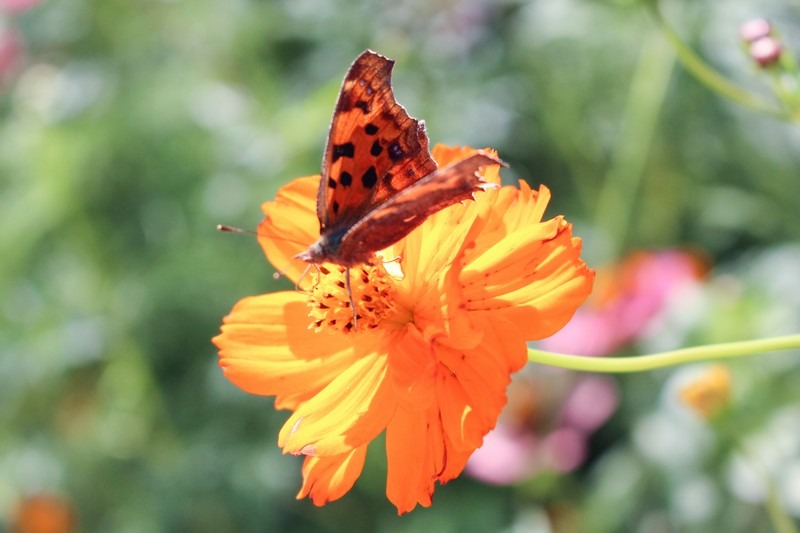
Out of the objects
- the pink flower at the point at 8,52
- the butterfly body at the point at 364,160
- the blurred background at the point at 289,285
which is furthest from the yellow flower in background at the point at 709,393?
the pink flower at the point at 8,52

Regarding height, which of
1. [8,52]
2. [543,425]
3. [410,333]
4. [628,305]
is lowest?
[543,425]

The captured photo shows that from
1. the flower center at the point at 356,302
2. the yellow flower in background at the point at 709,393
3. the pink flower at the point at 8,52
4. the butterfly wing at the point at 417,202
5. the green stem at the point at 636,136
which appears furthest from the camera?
the pink flower at the point at 8,52

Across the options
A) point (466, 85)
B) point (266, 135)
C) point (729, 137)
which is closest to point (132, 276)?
point (266, 135)

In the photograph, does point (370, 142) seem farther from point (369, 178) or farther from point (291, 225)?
point (291, 225)

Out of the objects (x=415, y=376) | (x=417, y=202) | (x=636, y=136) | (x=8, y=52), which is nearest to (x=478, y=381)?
(x=415, y=376)

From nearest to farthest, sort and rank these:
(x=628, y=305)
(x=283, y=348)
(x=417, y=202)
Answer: (x=417, y=202), (x=283, y=348), (x=628, y=305)

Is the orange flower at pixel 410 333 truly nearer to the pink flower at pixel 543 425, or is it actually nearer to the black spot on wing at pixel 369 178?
the black spot on wing at pixel 369 178

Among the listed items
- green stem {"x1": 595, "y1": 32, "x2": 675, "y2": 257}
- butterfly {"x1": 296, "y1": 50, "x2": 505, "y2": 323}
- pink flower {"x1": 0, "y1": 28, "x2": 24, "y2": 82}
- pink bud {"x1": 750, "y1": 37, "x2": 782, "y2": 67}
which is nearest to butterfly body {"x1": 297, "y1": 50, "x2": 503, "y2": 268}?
butterfly {"x1": 296, "y1": 50, "x2": 505, "y2": 323}
